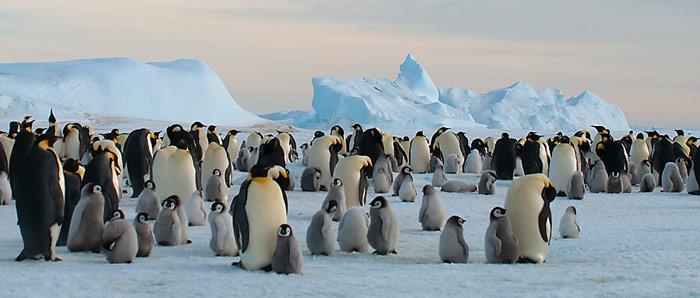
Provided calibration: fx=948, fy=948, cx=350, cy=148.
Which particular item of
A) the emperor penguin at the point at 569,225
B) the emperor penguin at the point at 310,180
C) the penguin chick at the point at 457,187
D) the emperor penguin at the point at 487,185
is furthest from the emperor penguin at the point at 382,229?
the penguin chick at the point at 457,187

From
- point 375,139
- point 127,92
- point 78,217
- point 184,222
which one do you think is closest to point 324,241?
point 184,222

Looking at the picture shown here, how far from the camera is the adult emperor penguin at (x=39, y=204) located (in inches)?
277

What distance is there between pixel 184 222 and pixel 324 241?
1.35 metres

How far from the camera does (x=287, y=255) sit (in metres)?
6.50

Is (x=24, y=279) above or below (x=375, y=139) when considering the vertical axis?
below

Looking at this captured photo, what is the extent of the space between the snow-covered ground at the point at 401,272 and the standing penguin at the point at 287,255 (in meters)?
0.11

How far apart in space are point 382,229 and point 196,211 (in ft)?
8.33

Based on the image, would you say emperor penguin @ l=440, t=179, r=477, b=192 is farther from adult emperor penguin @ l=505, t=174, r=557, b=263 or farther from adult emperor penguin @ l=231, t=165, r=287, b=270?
adult emperor penguin @ l=231, t=165, r=287, b=270

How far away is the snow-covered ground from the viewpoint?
5.80m

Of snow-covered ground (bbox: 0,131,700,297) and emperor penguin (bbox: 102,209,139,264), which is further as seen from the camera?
emperor penguin (bbox: 102,209,139,264)

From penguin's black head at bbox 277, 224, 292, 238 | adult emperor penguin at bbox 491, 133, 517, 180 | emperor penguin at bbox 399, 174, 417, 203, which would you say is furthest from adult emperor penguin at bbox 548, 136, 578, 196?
penguin's black head at bbox 277, 224, 292, 238

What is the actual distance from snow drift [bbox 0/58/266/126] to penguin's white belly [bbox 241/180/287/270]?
176 ft

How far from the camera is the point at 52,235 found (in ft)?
23.3

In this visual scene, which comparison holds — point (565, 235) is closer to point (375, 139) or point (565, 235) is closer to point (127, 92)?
point (375, 139)
